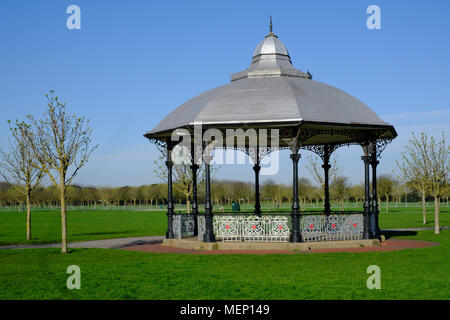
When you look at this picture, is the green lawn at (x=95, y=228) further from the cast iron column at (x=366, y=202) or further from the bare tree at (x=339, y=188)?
the cast iron column at (x=366, y=202)

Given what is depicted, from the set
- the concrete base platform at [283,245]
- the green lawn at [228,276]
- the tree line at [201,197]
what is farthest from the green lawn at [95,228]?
the tree line at [201,197]

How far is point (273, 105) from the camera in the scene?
16625 mm

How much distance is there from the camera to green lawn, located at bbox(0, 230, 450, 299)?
9430mm

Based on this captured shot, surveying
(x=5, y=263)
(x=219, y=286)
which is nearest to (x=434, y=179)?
(x=219, y=286)

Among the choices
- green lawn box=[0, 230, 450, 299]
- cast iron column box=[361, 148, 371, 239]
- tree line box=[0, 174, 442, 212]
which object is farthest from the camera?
tree line box=[0, 174, 442, 212]

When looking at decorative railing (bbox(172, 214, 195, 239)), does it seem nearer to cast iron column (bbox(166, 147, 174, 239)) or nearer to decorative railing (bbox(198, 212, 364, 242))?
cast iron column (bbox(166, 147, 174, 239))

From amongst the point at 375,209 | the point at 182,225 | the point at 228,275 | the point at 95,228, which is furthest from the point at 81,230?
the point at 228,275

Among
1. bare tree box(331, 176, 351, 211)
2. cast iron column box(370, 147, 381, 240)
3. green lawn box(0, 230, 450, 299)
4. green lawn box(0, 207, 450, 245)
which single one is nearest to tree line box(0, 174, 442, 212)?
bare tree box(331, 176, 351, 211)

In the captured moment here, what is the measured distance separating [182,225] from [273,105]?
615 centimetres

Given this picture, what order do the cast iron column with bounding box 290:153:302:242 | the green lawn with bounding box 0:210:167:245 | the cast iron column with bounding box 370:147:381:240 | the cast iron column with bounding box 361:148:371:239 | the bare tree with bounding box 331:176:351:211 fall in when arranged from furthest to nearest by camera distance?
the bare tree with bounding box 331:176:351:211, the green lawn with bounding box 0:210:167:245, the cast iron column with bounding box 370:147:381:240, the cast iron column with bounding box 361:148:371:239, the cast iron column with bounding box 290:153:302:242

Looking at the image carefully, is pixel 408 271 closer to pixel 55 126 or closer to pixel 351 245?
pixel 351 245

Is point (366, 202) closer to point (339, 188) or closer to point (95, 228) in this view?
point (95, 228)

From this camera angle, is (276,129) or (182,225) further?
(182,225)
